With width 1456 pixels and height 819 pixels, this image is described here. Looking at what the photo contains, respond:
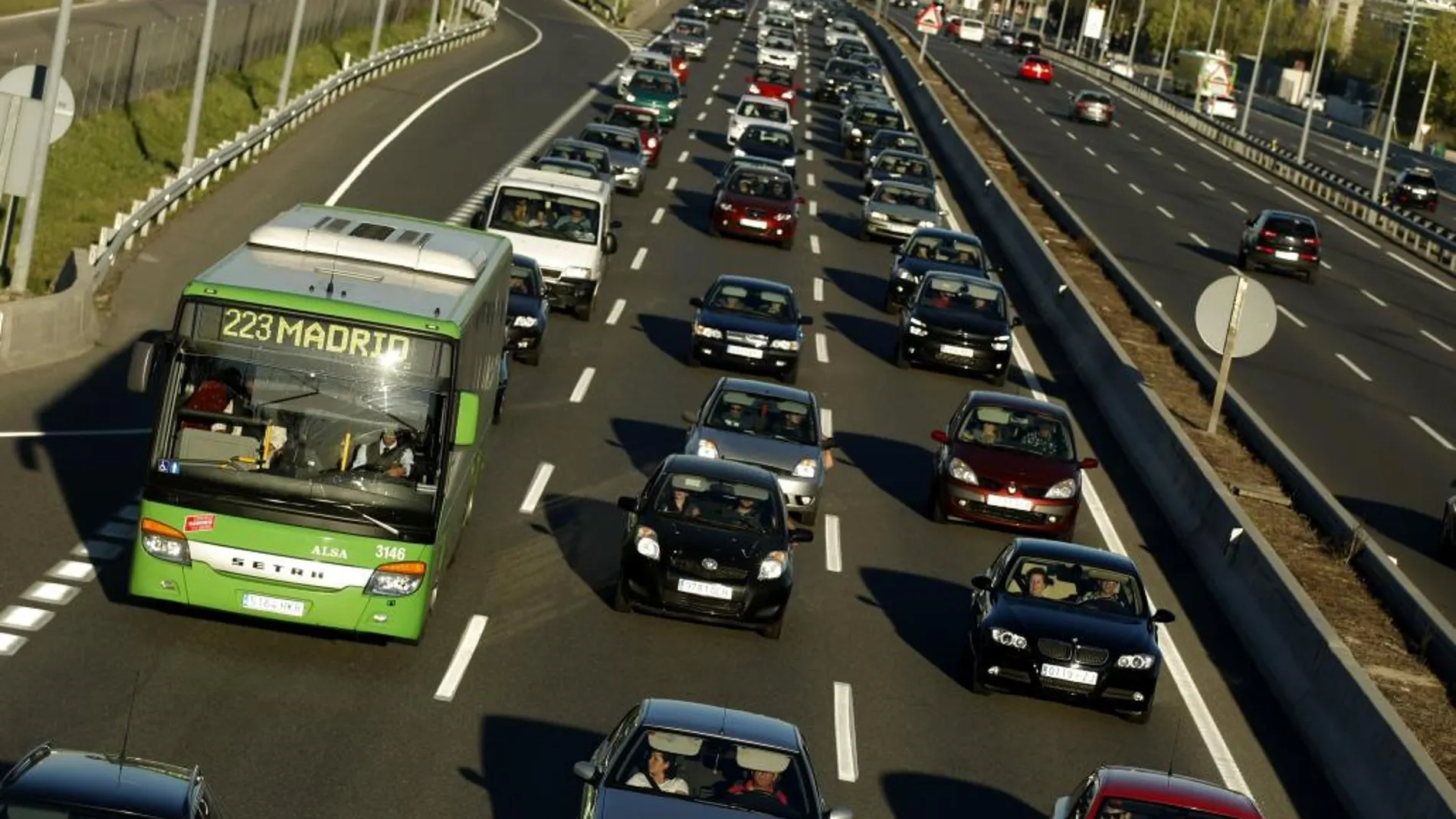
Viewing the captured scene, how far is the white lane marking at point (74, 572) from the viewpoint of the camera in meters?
Result: 17.4

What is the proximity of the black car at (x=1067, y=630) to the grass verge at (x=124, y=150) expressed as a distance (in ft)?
55.2

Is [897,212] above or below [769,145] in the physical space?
below

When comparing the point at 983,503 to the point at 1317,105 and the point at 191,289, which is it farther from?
the point at 1317,105

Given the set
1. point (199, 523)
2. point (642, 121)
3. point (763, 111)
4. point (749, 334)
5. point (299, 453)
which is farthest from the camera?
point (763, 111)

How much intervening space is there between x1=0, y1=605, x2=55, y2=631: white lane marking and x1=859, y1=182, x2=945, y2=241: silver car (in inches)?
1234

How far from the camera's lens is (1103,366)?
109 ft

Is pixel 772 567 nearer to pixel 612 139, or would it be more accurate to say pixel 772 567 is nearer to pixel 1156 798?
pixel 1156 798

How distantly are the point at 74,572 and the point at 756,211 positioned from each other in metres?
27.5

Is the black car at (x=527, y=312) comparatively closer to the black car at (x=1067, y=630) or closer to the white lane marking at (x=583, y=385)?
the white lane marking at (x=583, y=385)

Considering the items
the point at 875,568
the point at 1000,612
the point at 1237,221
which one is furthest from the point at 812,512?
the point at 1237,221

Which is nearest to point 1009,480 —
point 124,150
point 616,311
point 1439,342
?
point 616,311

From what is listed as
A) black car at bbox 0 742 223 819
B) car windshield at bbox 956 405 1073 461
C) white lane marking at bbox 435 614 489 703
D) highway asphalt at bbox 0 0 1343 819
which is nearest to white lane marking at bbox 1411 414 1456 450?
highway asphalt at bbox 0 0 1343 819

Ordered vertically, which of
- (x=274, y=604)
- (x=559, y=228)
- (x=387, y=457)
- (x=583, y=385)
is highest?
(x=559, y=228)

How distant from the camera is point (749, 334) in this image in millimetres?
30891
